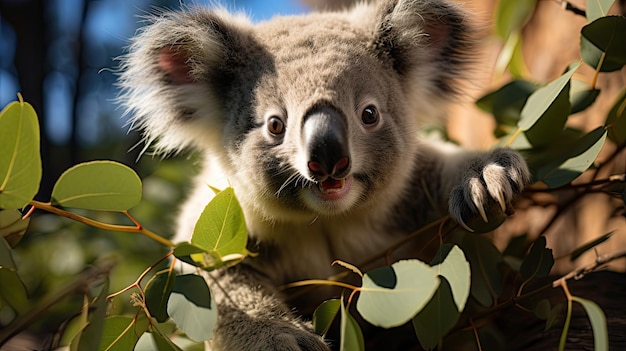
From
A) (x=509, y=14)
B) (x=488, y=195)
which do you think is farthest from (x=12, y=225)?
(x=509, y=14)

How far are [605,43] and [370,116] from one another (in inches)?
21.7

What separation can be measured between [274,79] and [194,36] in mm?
271

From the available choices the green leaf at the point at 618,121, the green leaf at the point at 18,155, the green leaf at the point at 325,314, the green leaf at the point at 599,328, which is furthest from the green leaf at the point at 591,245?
the green leaf at the point at 18,155

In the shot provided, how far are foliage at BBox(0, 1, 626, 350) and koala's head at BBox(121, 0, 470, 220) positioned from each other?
0.67ft

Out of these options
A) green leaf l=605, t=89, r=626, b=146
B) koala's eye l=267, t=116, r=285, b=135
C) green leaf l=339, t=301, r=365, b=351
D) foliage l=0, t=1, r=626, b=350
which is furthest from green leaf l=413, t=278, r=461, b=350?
green leaf l=605, t=89, r=626, b=146

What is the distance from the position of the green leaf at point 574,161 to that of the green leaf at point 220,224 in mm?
691

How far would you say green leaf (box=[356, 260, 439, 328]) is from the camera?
94cm

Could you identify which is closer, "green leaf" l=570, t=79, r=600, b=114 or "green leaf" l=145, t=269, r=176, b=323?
"green leaf" l=145, t=269, r=176, b=323

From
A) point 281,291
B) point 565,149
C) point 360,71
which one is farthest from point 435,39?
point 281,291

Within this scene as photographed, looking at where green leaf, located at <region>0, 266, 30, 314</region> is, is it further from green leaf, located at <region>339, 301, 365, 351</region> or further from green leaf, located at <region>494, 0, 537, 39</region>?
green leaf, located at <region>494, 0, 537, 39</region>

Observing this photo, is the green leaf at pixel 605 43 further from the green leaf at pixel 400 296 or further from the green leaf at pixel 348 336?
the green leaf at pixel 348 336

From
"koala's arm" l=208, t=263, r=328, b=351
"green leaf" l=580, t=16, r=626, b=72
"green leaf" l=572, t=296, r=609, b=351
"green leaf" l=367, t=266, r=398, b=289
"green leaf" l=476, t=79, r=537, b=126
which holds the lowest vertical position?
"koala's arm" l=208, t=263, r=328, b=351

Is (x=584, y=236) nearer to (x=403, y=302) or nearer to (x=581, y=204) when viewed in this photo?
(x=581, y=204)

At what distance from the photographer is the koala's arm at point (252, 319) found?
1.29 metres
